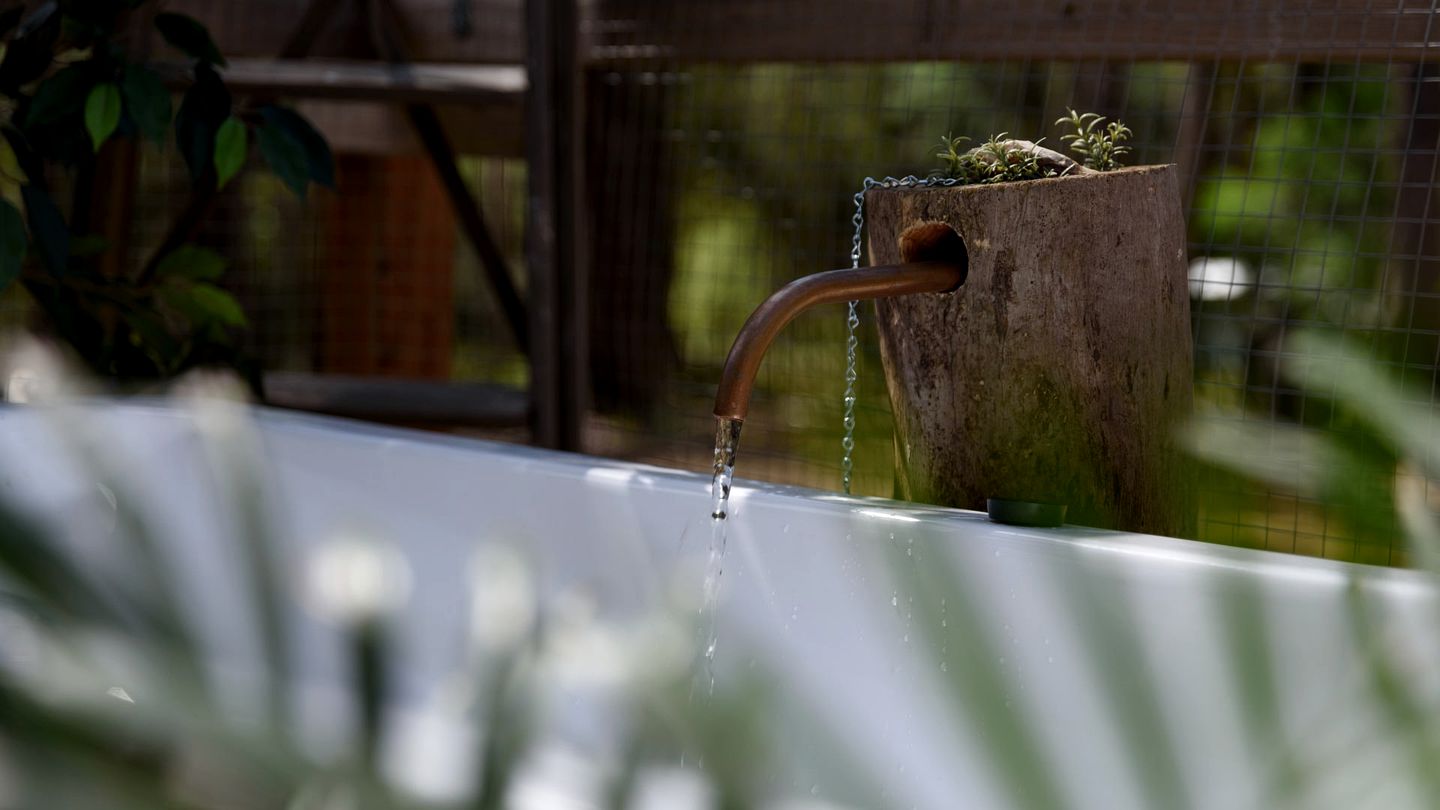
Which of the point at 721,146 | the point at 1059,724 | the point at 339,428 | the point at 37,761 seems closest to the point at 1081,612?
the point at 37,761

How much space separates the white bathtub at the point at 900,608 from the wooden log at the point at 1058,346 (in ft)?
0.46

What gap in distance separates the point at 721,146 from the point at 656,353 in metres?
0.41

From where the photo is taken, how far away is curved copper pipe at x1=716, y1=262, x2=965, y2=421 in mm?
1071

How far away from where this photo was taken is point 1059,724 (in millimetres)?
1071

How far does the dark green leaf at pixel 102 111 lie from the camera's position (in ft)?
5.68

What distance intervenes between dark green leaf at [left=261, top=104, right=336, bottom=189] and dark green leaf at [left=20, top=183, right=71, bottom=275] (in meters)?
0.30

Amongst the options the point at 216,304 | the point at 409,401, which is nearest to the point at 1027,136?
the point at 409,401

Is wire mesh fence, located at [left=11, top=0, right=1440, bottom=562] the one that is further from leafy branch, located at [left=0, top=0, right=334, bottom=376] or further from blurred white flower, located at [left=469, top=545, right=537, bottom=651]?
blurred white flower, located at [left=469, top=545, right=537, bottom=651]

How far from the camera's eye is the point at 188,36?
6.02ft

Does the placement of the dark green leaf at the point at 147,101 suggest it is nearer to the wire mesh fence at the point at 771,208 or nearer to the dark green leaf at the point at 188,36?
the dark green leaf at the point at 188,36

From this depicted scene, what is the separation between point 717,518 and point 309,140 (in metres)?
0.98

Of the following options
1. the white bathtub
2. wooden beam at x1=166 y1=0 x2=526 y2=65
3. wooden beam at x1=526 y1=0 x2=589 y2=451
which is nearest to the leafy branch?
the white bathtub

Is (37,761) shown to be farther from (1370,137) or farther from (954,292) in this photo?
(1370,137)

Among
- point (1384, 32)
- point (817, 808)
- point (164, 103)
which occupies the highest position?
point (1384, 32)
